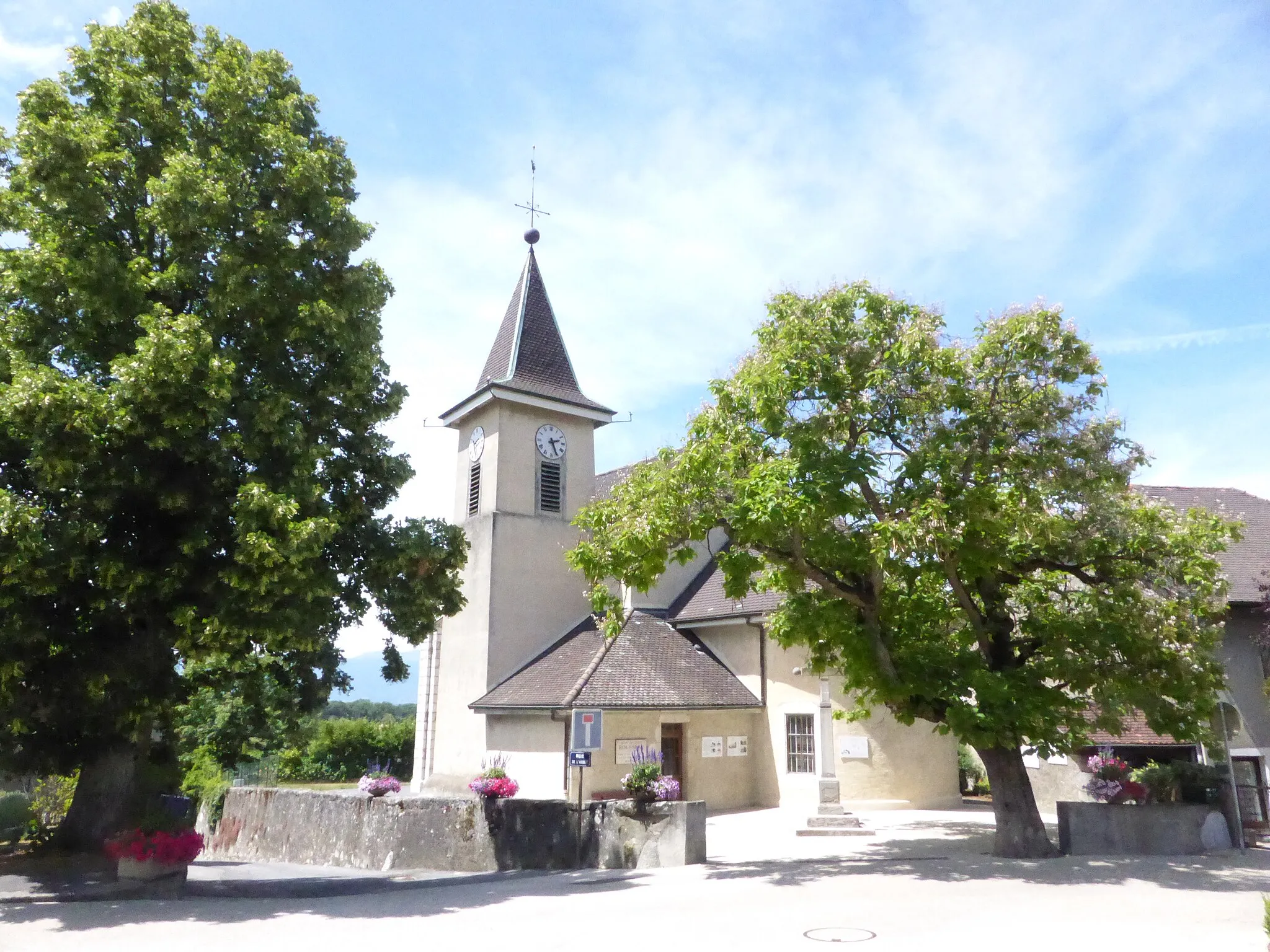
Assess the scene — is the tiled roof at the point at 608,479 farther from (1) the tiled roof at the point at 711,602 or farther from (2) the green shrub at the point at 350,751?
(2) the green shrub at the point at 350,751

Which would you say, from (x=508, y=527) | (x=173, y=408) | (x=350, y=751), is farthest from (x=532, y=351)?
(x=350, y=751)

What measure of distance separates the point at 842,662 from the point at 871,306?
18.2 feet

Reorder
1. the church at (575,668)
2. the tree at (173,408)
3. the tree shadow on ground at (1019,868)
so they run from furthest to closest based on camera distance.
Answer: the church at (575,668) < the tree shadow on ground at (1019,868) < the tree at (173,408)

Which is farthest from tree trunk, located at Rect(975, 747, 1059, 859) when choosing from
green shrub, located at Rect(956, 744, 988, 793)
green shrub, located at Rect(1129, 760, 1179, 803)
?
green shrub, located at Rect(956, 744, 988, 793)

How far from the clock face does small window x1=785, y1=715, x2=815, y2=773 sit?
10332 millimetres

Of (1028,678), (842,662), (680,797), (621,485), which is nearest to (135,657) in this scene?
(621,485)

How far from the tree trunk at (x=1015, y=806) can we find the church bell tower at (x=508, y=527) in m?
13.0

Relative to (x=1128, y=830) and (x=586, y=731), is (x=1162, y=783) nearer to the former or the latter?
(x=1128, y=830)

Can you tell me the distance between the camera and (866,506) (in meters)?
13.3

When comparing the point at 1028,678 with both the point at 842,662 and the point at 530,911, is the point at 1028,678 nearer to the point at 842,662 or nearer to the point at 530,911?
the point at 842,662

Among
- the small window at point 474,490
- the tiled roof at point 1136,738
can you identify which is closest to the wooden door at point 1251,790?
the tiled roof at point 1136,738

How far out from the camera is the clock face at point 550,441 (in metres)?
27.8

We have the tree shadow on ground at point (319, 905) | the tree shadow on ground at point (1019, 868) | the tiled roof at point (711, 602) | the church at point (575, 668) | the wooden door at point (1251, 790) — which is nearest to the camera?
the tree shadow on ground at point (319, 905)

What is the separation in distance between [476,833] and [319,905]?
473 cm
